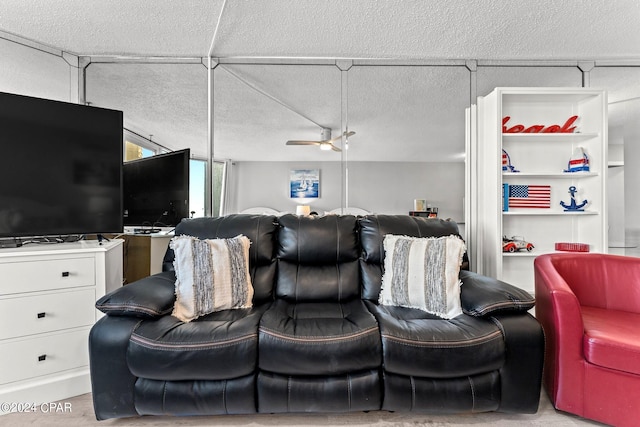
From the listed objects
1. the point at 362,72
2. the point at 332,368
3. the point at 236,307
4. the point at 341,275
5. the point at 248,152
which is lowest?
the point at 332,368

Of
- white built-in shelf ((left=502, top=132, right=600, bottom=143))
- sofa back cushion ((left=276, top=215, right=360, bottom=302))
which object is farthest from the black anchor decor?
sofa back cushion ((left=276, top=215, right=360, bottom=302))

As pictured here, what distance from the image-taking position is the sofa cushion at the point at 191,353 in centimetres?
125

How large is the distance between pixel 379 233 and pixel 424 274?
0.42 meters

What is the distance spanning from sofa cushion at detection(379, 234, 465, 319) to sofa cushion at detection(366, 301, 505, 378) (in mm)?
217

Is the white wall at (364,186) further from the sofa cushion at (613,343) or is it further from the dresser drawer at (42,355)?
the dresser drawer at (42,355)

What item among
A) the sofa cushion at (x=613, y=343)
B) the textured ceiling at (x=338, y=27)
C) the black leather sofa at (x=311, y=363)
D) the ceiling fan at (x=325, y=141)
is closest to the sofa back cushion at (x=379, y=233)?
the black leather sofa at (x=311, y=363)

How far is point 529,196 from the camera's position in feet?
7.93

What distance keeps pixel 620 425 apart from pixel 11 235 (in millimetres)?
3384

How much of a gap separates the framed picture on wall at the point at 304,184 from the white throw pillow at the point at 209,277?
1164 mm

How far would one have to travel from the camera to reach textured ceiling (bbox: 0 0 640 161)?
1.97 metres

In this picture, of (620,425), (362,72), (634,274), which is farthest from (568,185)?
(362,72)

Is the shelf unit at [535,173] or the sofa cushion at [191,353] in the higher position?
the shelf unit at [535,173]

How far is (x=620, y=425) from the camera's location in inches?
49.9

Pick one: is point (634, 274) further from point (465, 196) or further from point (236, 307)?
point (236, 307)
